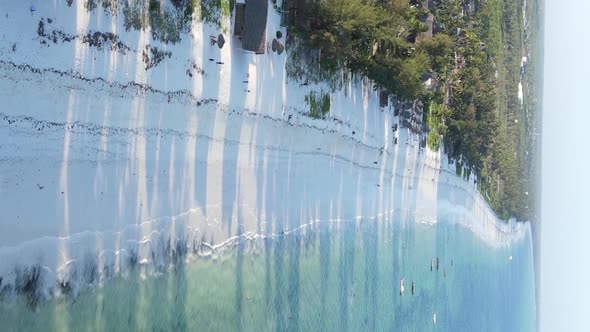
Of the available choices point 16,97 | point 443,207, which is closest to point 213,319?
point 16,97

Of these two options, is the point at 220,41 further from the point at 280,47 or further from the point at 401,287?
the point at 401,287

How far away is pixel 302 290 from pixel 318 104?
651cm

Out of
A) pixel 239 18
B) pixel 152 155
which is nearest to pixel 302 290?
pixel 152 155

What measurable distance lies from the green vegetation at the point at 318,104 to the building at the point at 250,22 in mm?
4319

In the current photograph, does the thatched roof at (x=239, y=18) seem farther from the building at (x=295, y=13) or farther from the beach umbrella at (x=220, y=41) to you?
the building at (x=295, y=13)

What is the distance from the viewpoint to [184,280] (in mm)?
20938

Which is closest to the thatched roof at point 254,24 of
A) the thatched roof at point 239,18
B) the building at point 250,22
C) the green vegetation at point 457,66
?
the building at point 250,22

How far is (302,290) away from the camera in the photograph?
27.0 m

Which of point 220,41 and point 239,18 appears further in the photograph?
point 239,18

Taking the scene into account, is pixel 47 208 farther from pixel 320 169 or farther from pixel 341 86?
pixel 341 86

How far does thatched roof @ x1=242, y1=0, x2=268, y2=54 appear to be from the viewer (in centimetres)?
2231

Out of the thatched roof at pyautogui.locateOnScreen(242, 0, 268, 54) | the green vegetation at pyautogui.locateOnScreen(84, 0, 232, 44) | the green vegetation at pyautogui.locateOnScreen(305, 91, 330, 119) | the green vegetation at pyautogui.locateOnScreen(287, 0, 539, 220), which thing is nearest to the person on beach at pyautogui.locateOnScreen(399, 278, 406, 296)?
the green vegetation at pyautogui.locateOnScreen(287, 0, 539, 220)

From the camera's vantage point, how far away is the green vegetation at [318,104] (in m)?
26.6

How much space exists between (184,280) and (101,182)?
14.5ft
